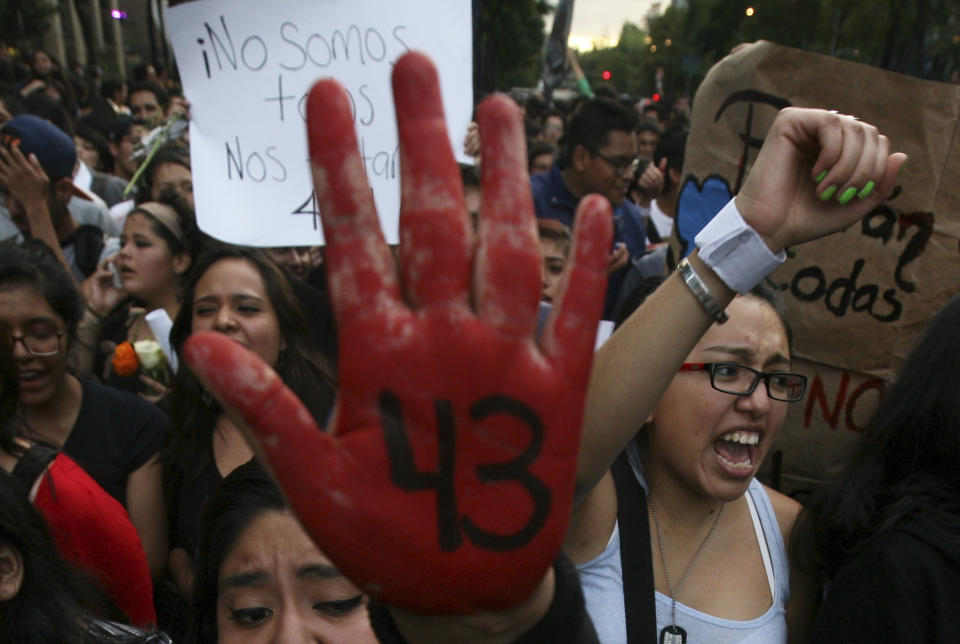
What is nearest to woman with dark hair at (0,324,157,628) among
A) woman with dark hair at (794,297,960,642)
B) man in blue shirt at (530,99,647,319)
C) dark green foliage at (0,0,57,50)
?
woman with dark hair at (794,297,960,642)

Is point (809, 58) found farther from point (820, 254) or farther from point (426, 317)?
point (426, 317)

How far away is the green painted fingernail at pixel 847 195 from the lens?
1162 mm

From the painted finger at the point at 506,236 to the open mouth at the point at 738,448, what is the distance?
1.12m

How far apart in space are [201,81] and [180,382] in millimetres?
1018

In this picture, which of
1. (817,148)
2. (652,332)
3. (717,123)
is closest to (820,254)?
(717,123)

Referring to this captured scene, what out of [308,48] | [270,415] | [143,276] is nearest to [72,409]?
[143,276]

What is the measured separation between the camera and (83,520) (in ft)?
6.64

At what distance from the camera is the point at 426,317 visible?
2.71ft

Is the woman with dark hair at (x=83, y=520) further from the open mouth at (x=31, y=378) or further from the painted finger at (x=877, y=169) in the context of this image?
A: the painted finger at (x=877, y=169)

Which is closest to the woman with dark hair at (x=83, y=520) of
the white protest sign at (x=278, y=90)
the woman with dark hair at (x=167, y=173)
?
the white protest sign at (x=278, y=90)

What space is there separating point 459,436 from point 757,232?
580 mm

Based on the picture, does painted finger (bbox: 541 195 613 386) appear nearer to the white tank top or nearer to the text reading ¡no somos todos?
the white tank top

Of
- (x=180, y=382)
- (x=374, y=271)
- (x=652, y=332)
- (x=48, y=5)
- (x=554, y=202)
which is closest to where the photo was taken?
(x=374, y=271)

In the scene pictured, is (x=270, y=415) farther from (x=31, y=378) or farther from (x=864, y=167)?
(x=31, y=378)
